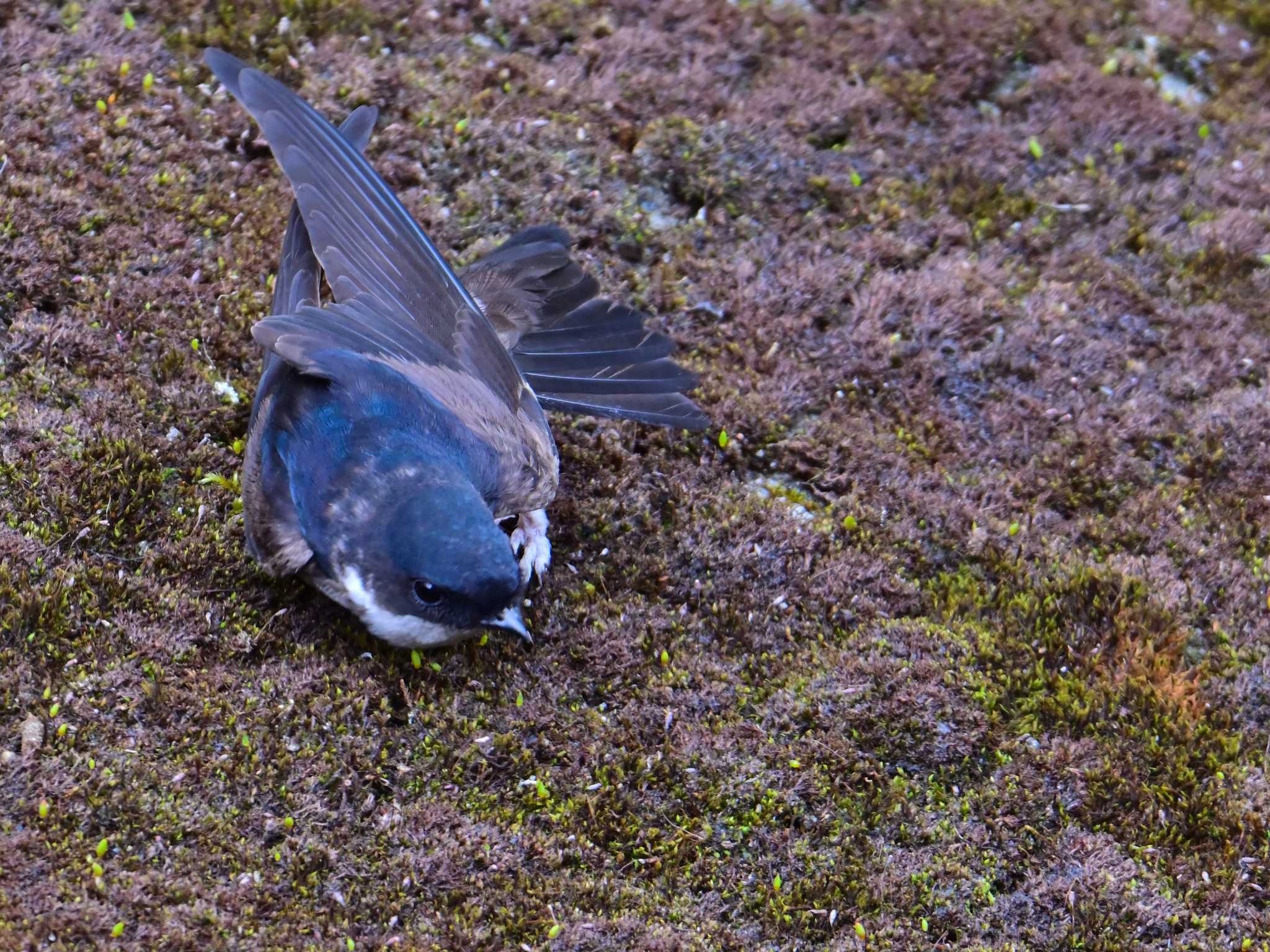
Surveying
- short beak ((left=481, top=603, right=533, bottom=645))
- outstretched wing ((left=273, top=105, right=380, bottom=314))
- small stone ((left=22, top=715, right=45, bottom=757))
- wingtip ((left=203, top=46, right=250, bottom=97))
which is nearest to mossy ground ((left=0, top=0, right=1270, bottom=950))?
small stone ((left=22, top=715, right=45, bottom=757))

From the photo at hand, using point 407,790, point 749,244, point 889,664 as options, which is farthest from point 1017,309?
point 407,790

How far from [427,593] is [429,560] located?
0.15 metres

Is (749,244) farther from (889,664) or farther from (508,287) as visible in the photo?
(889,664)

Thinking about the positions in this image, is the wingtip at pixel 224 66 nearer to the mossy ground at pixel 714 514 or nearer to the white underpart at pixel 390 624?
the mossy ground at pixel 714 514

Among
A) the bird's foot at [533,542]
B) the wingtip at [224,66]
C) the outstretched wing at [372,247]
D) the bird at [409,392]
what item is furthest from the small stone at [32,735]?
the wingtip at [224,66]

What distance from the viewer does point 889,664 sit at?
4914mm

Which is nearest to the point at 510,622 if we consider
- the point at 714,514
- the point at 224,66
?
the point at 714,514

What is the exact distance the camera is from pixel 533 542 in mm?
5098

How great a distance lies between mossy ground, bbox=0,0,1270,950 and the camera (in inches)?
165

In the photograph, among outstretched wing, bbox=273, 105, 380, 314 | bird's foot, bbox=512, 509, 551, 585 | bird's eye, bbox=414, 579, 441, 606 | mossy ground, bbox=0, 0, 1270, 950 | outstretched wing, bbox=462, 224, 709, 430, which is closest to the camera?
mossy ground, bbox=0, 0, 1270, 950

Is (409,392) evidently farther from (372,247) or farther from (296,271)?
(296,271)

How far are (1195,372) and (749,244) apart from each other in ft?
8.03

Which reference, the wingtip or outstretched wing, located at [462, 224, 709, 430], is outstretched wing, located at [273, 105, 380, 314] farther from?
outstretched wing, located at [462, 224, 709, 430]

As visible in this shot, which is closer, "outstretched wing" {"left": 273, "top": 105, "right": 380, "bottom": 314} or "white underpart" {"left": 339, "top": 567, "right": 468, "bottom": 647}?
"white underpart" {"left": 339, "top": 567, "right": 468, "bottom": 647}
